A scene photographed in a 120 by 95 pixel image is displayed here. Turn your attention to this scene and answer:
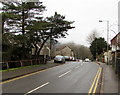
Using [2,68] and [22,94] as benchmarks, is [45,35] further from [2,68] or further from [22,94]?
[22,94]

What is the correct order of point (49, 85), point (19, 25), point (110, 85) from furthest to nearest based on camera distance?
point (19, 25)
point (49, 85)
point (110, 85)

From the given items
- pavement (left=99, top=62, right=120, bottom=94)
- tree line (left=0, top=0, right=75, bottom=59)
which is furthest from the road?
tree line (left=0, top=0, right=75, bottom=59)

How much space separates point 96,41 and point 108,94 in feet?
231

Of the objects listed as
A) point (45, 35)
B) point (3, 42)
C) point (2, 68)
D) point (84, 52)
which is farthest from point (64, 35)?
point (84, 52)

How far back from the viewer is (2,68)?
21.7 m

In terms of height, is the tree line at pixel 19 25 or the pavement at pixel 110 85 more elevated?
the tree line at pixel 19 25

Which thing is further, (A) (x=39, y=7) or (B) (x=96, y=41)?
(B) (x=96, y=41)

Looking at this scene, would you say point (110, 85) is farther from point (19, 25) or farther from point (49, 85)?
point (19, 25)

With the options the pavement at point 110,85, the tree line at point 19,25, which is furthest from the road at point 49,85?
the tree line at point 19,25

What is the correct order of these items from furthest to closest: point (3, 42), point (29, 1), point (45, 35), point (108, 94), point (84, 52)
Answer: point (84, 52) < point (45, 35) < point (29, 1) < point (3, 42) < point (108, 94)

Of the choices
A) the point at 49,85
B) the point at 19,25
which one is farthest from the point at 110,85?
the point at 19,25

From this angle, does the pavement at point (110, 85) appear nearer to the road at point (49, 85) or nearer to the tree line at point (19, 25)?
the road at point (49, 85)

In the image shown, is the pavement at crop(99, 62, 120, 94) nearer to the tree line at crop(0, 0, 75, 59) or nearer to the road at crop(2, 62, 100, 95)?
the road at crop(2, 62, 100, 95)

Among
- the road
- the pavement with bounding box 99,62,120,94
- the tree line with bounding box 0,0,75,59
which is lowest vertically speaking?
the road
